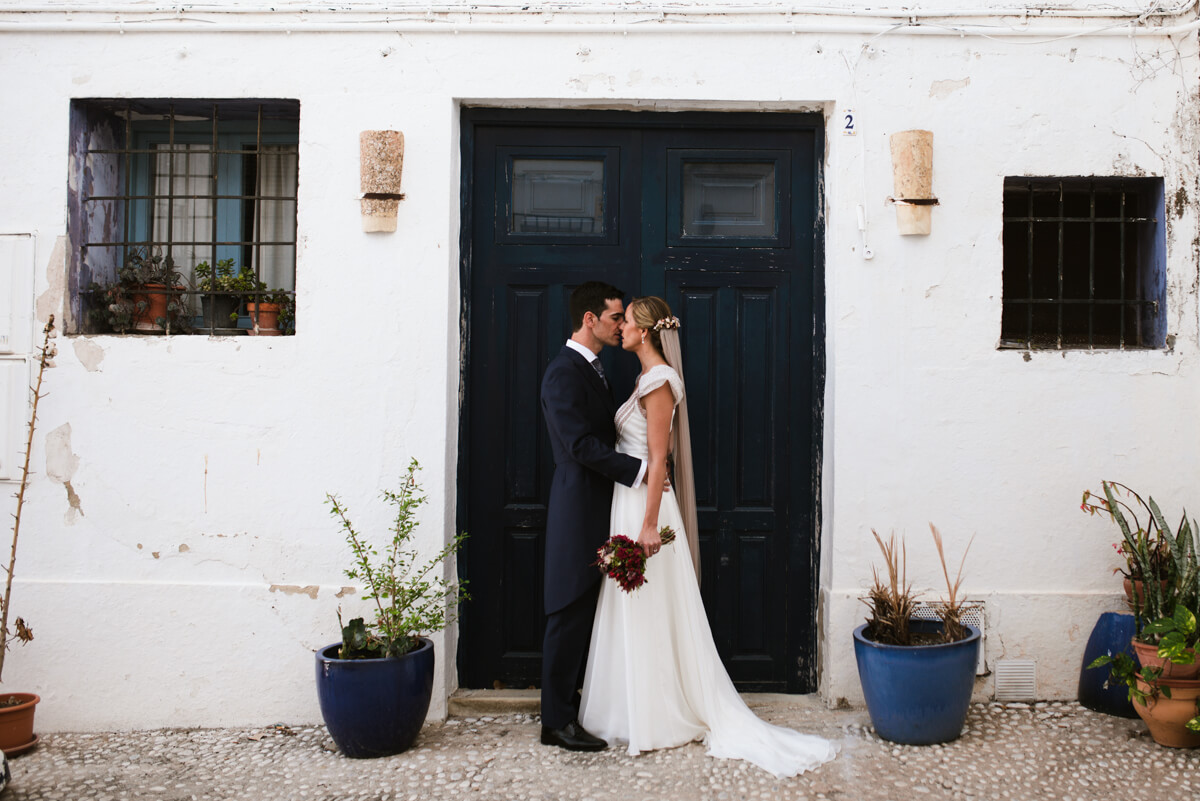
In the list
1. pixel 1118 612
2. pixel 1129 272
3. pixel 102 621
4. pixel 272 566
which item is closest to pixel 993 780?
pixel 1118 612

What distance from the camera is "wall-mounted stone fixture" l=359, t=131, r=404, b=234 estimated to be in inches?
171

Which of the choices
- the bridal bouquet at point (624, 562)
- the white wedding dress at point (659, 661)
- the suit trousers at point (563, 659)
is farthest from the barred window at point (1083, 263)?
the suit trousers at point (563, 659)

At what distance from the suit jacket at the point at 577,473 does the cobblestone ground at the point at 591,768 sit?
2.40 feet

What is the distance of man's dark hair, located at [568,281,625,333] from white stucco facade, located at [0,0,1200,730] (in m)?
0.75

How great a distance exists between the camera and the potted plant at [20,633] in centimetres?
401

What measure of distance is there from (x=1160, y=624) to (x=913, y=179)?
2.26 metres

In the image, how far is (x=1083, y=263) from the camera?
4.87 metres

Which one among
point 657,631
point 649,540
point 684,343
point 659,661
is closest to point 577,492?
point 649,540

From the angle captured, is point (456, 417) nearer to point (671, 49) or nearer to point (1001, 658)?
point (671, 49)

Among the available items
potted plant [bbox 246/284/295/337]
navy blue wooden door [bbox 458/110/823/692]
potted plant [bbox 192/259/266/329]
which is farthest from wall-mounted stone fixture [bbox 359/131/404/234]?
potted plant [bbox 192/259/266/329]

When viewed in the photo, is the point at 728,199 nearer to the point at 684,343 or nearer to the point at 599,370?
the point at 684,343

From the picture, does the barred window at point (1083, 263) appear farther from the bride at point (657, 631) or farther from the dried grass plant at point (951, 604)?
the bride at point (657, 631)

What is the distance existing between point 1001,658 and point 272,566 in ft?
11.7

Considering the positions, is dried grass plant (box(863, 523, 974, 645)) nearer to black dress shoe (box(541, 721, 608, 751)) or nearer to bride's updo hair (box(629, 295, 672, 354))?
black dress shoe (box(541, 721, 608, 751))
